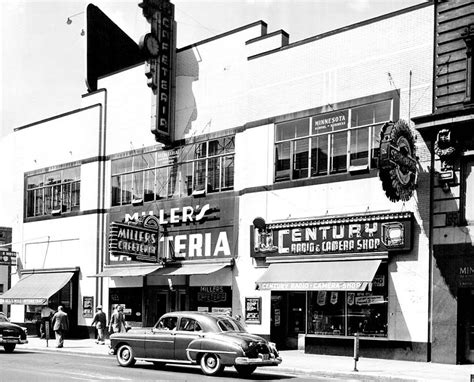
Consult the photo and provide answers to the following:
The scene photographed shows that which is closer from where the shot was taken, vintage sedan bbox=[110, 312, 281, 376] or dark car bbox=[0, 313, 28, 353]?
vintage sedan bbox=[110, 312, 281, 376]

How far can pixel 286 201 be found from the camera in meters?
25.7

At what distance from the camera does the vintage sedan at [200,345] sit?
17047mm

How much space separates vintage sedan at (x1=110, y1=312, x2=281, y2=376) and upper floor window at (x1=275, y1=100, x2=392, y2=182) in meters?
8.13

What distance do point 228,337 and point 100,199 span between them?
59.4 ft

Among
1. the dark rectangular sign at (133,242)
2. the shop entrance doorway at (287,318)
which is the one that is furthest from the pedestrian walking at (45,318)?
the shop entrance doorway at (287,318)

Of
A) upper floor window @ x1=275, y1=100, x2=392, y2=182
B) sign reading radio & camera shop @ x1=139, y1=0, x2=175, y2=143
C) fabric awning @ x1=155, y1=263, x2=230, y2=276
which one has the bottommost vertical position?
fabric awning @ x1=155, y1=263, x2=230, y2=276

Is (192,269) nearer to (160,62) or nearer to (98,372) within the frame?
(160,62)

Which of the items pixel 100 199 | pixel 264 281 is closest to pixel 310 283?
pixel 264 281

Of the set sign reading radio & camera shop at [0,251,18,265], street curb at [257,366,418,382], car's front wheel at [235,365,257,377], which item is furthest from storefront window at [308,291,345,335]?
sign reading radio & camera shop at [0,251,18,265]

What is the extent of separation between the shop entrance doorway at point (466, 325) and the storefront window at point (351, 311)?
8.26 ft

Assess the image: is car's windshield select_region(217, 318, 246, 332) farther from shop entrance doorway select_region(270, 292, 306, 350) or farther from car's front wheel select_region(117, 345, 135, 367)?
shop entrance doorway select_region(270, 292, 306, 350)

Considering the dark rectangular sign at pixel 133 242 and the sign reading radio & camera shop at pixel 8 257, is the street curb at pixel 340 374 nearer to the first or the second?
the dark rectangular sign at pixel 133 242

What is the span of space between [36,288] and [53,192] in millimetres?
5052

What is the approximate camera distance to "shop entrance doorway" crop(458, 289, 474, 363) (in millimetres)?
20812
